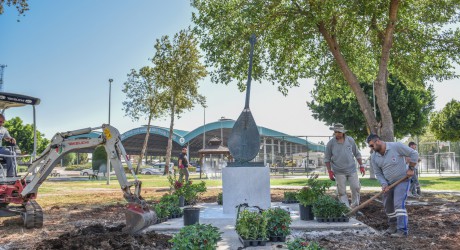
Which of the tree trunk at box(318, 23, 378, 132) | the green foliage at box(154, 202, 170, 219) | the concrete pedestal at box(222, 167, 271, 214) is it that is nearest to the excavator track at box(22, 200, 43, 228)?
the green foliage at box(154, 202, 170, 219)

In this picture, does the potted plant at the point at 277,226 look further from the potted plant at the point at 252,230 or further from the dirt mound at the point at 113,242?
the dirt mound at the point at 113,242

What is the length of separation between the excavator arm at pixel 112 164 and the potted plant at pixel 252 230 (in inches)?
66.7

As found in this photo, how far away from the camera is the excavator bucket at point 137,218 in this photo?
20.8 feet

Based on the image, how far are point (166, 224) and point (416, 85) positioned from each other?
41.8ft

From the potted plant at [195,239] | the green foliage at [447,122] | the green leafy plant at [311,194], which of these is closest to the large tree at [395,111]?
the green foliage at [447,122]

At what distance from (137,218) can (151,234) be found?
341mm

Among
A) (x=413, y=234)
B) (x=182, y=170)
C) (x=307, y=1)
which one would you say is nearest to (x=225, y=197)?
(x=413, y=234)

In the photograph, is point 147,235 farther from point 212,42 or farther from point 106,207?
point 212,42

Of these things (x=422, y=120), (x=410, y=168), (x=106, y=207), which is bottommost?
(x=106, y=207)

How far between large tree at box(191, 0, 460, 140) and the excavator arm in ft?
22.7

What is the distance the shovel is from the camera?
8864 mm

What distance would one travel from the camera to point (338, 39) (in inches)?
603

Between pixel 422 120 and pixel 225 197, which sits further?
pixel 422 120

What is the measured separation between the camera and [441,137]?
3253 centimetres
